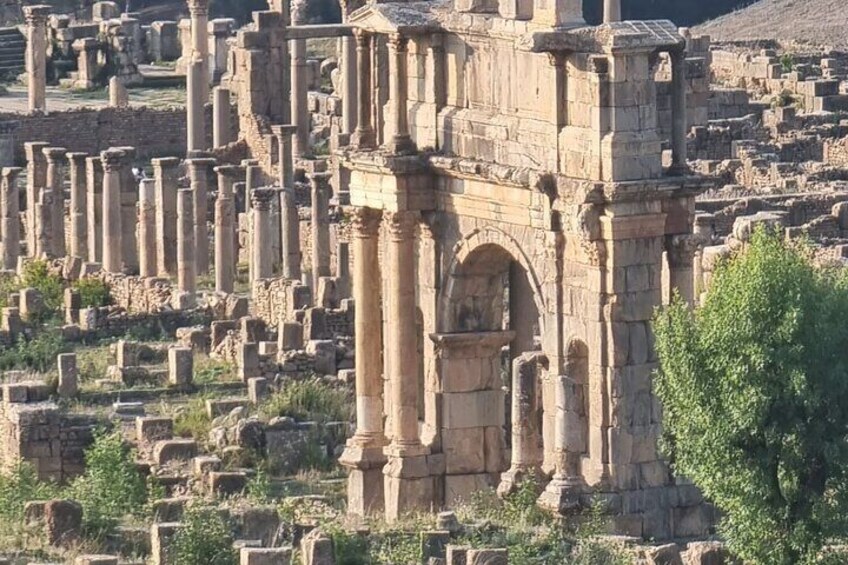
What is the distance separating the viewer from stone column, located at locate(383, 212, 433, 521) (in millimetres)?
55125

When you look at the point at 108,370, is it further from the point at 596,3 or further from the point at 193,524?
the point at 596,3

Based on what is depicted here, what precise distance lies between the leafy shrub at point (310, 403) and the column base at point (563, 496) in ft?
24.8

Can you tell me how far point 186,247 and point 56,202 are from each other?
4821 millimetres

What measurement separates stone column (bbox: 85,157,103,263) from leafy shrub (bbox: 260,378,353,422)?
1681cm

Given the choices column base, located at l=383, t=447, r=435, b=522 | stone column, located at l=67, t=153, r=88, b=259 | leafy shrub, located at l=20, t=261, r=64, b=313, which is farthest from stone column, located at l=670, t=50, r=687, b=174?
stone column, located at l=67, t=153, r=88, b=259

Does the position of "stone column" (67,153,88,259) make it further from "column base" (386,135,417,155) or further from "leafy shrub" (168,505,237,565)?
"leafy shrub" (168,505,237,565)

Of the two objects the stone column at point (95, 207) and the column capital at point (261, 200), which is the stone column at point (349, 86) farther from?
the column capital at point (261, 200)

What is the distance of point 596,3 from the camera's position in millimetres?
121625

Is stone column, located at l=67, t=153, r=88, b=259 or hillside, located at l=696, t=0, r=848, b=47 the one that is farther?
hillside, located at l=696, t=0, r=848, b=47

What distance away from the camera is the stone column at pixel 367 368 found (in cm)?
5556

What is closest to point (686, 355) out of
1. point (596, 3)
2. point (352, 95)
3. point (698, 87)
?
point (352, 95)

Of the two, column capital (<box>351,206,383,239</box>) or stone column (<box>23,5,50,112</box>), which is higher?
stone column (<box>23,5,50,112</box>)

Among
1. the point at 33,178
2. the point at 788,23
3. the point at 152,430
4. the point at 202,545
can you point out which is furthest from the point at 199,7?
the point at 202,545

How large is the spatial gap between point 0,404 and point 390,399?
6008 mm
